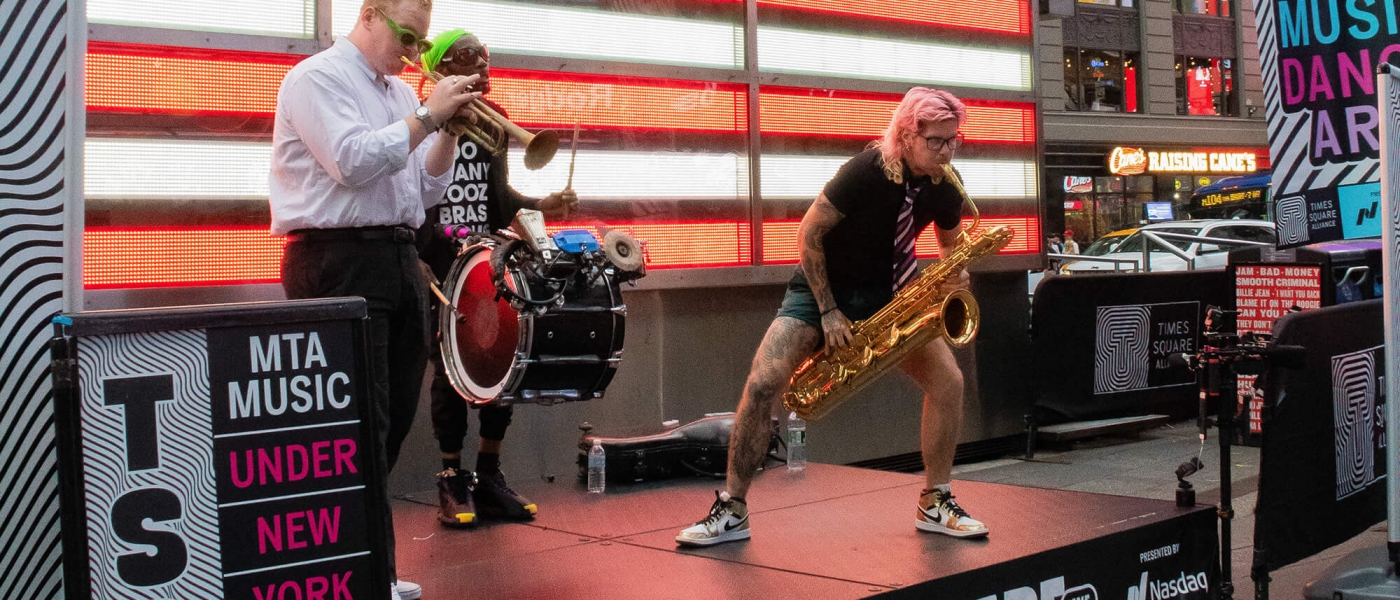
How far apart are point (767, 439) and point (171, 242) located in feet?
9.12

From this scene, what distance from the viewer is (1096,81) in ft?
115

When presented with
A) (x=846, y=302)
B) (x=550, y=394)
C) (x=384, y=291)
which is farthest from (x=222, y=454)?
(x=846, y=302)

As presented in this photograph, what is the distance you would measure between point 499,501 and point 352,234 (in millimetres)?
2039

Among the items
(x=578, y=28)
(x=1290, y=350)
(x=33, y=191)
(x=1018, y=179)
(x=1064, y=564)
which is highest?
(x=578, y=28)

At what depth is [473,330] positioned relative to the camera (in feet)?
17.6

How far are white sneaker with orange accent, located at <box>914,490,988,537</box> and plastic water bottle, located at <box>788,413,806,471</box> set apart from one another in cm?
194

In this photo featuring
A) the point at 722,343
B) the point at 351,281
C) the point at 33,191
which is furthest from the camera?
the point at 722,343

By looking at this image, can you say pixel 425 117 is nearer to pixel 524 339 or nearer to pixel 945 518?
pixel 524 339

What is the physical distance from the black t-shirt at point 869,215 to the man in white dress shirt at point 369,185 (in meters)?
1.70

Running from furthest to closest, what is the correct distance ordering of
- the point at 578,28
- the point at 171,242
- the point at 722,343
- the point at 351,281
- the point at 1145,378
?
the point at 1145,378 < the point at 722,343 < the point at 578,28 < the point at 171,242 < the point at 351,281

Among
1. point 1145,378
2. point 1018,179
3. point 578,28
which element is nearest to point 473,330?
point 578,28

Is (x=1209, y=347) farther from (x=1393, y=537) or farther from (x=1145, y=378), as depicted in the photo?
(x=1145, y=378)

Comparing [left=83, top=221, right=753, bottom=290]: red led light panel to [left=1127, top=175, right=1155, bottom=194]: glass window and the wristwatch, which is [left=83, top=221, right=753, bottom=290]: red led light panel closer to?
the wristwatch

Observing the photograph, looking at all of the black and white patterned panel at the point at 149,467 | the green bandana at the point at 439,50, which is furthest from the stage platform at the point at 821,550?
the green bandana at the point at 439,50
